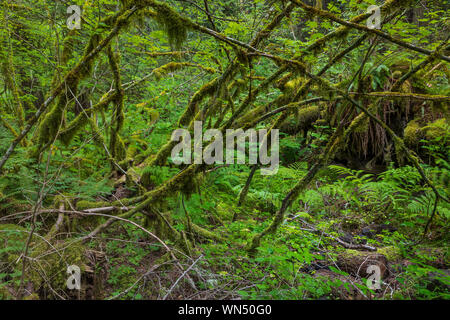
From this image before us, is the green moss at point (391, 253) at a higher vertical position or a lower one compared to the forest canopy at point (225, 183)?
lower

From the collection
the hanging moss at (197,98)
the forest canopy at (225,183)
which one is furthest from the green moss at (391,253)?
the hanging moss at (197,98)

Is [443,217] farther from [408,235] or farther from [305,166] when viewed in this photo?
[305,166]

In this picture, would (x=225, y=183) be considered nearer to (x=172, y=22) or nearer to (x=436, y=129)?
(x=172, y=22)

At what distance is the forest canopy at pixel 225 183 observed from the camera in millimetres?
2318

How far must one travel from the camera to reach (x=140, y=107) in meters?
5.36

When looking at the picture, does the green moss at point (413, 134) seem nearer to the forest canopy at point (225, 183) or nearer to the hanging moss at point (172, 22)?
the forest canopy at point (225, 183)

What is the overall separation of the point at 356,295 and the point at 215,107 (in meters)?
3.00

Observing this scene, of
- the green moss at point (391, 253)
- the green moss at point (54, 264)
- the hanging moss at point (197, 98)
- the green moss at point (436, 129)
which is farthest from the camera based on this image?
the green moss at point (436, 129)

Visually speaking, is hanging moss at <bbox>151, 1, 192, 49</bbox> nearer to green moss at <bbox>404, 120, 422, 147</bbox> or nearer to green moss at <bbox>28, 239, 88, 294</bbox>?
green moss at <bbox>28, 239, 88, 294</bbox>

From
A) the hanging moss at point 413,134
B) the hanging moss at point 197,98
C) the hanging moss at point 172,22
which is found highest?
the hanging moss at point 172,22

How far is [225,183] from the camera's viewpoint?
4836 mm
